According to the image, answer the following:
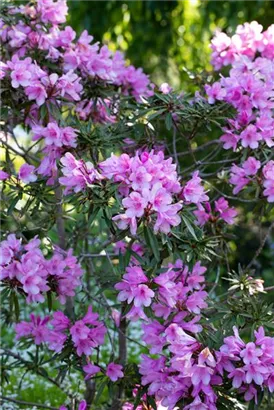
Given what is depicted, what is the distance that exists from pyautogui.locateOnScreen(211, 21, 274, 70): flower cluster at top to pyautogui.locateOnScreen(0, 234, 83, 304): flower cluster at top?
0.92 meters

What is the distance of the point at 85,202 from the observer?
5.98ft

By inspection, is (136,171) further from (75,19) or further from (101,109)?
(75,19)

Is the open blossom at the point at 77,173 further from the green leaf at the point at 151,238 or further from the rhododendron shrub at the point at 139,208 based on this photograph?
the green leaf at the point at 151,238

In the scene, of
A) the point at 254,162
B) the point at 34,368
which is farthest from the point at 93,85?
the point at 34,368

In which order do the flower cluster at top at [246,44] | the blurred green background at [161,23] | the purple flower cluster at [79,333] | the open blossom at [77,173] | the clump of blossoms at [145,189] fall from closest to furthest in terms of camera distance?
the clump of blossoms at [145,189]
the open blossom at [77,173]
the purple flower cluster at [79,333]
the flower cluster at top at [246,44]
the blurred green background at [161,23]

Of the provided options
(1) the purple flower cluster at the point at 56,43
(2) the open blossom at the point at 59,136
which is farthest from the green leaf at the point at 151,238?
(1) the purple flower cluster at the point at 56,43

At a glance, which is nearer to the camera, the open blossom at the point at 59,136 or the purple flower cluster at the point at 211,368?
the purple flower cluster at the point at 211,368

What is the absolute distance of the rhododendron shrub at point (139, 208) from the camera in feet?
5.93

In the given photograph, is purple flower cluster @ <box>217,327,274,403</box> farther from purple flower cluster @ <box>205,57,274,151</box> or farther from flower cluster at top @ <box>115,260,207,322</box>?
purple flower cluster @ <box>205,57,274,151</box>

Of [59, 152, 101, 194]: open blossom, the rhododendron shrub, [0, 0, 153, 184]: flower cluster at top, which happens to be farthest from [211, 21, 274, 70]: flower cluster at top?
[59, 152, 101, 194]: open blossom

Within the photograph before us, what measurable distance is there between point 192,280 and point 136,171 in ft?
1.40

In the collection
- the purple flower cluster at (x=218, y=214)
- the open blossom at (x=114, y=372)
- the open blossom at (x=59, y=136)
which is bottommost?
the open blossom at (x=114, y=372)

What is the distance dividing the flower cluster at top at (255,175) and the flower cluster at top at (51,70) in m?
0.46

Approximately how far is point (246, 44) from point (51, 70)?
66 centimetres
